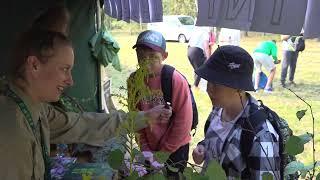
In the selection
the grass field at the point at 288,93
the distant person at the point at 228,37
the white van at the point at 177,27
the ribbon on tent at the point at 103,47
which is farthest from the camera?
the white van at the point at 177,27

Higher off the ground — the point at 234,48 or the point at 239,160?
Result: the point at 234,48

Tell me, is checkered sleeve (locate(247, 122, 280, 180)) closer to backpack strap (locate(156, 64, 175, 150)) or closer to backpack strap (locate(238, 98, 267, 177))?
backpack strap (locate(238, 98, 267, 177))

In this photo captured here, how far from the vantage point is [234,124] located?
1986mm

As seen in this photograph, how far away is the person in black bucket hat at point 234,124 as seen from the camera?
1841 millimetres

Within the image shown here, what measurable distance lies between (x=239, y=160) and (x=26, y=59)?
3.06 ft

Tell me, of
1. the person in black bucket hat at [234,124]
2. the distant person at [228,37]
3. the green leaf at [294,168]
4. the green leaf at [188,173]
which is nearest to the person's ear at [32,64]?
the green leaf at [188,173]

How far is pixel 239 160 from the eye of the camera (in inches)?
74.5

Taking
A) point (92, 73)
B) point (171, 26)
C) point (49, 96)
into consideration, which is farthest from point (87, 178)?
point (171, 26)

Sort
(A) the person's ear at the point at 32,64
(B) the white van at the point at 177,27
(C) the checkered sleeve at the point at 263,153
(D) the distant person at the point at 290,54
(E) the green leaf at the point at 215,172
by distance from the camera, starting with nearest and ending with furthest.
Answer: (E) the green leaf at the point at 215,172
(A) the person's ear at the point at 32,64
(C) the checkered sleeve at the point at 263,153
(D) the distant person at the point at 290,54
(B) the white van at the point at 177,27

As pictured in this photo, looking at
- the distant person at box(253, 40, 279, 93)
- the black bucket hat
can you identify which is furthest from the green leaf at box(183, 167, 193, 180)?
the distant person at box(253, 40, 279, 93)

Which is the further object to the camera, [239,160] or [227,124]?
[227,124]

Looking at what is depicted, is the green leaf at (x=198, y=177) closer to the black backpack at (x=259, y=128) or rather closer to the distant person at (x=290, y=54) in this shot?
the black backpack at (x=259, y=128)

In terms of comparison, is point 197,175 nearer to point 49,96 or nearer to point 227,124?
point 49,96

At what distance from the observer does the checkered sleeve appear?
1818 mm
